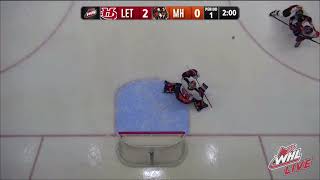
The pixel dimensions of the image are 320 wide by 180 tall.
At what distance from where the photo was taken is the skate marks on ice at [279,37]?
518 cm

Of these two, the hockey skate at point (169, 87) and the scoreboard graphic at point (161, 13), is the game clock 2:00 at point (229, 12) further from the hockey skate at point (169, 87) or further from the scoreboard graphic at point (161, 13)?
the hockey skate at point (169, 87)

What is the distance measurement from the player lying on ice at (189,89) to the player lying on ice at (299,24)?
133 centimetres

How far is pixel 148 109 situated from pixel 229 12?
1.65 meters

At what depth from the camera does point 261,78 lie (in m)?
5.13

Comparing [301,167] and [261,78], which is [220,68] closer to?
[261,78]

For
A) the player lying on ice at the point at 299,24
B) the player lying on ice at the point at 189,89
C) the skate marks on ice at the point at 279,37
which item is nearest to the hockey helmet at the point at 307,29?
the player lying on ice at the point at 299,24

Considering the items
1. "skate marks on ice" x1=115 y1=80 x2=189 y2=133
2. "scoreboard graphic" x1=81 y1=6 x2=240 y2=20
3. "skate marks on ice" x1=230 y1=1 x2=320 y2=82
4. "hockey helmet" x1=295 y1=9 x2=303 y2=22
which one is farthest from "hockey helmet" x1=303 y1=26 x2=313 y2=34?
"skate marks on ice" x1=115 y1=80 x2=189 y2=133

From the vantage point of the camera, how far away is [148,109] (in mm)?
4984

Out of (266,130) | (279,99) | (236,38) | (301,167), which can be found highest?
(236,38)

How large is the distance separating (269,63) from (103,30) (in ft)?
7.01

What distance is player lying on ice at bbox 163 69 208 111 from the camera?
4.82m

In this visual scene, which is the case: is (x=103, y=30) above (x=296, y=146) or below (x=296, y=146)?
above

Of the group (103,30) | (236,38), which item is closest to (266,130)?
(236,38)

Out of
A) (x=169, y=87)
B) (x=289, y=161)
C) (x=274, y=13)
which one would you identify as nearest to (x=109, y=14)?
(x=169, y=87)
